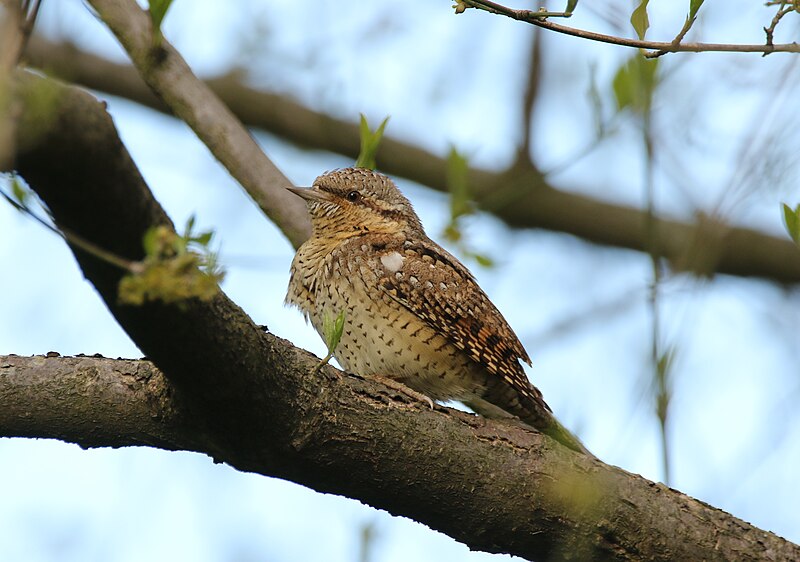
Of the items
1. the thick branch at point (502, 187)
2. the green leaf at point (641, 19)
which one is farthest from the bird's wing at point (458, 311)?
the thick branch at point (502, 187)

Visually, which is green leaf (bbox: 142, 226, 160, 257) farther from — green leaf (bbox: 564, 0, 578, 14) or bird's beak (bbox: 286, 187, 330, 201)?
bird's beak (bbox: 286, 187, 330, 201)

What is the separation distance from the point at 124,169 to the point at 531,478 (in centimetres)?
204

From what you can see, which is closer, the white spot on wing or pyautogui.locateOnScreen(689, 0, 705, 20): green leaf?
pyautogui.locateOnScreen(689, 0, 705, 20): green leaf

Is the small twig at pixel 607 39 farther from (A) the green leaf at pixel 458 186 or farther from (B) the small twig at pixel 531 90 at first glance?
(B) the small twig at pixel 531 90

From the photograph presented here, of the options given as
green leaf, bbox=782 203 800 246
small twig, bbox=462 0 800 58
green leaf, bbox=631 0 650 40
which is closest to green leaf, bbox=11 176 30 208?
small twig, bbox=462 0 800 58

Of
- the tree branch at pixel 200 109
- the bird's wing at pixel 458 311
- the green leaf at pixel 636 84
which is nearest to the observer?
the green leaf at pixel 636 84

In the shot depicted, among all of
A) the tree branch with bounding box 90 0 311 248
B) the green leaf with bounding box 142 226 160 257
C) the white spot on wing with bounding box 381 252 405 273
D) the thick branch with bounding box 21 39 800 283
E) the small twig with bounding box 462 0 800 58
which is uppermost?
the thick branch with bounding box 21 39 800 283

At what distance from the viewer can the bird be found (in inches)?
171

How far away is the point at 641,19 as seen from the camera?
246 cm

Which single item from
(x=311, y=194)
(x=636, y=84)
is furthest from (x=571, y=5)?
(x=311, y=194)

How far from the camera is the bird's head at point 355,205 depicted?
4992mm

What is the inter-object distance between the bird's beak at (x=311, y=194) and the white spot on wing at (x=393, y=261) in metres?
0.57

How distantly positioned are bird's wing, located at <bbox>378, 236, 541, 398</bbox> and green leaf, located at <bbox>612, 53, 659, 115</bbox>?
115 centimetres

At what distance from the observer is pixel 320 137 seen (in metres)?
7.66
